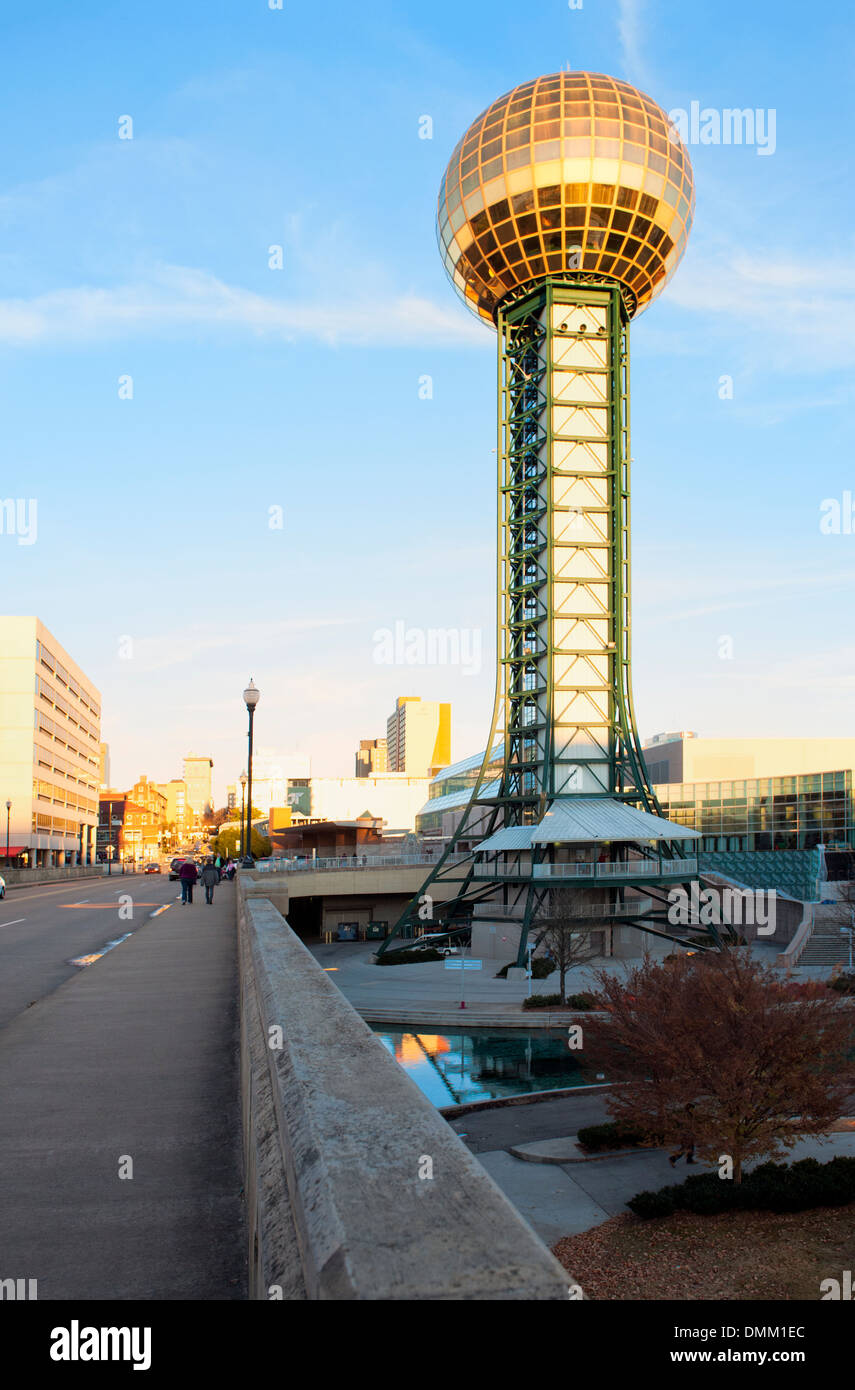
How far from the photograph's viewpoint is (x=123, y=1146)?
589cm

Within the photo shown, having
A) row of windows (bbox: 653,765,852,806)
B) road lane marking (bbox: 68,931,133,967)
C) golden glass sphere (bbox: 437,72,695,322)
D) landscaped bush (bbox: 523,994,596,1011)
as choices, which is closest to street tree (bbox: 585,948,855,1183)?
road lane marking (bbox: 68,931,133,967)

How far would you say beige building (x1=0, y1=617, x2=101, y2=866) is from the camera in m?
88.1

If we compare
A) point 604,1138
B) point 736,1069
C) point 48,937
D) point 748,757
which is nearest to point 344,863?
point 748,757

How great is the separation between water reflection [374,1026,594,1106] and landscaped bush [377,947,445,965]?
1458 centimetres

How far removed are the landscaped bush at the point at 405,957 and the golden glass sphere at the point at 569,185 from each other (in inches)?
1680

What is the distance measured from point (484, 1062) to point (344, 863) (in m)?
31.1

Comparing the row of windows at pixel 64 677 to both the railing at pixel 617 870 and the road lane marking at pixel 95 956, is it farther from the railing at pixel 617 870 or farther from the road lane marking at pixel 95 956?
the road lane marking at pixel 95 956

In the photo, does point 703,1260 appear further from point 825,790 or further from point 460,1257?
point 825,790

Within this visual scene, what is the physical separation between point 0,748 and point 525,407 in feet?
185

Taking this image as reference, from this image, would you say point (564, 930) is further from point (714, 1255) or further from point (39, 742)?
point (39, 742)

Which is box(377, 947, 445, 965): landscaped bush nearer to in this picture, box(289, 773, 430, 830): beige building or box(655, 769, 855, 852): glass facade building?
box(655, 769, 855, 852): glass facade building
